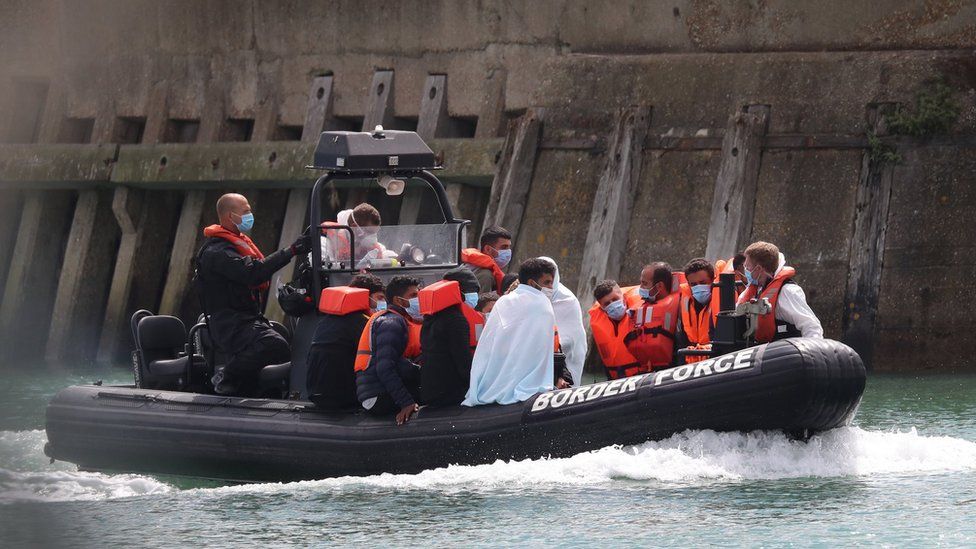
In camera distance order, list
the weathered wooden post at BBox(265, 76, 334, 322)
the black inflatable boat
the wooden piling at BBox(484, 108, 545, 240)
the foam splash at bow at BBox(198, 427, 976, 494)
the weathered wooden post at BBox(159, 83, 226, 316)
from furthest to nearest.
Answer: the weathered wooden post at BBox(159, 83, 226, 316) < the weathered wooden post at BBox(265, 76, 334, 322) < the wooden piling at BBox(484, 108, 545, 240) < the foam splash at bow at BBox(198, 427, 976, 494) < the black inflatable boat

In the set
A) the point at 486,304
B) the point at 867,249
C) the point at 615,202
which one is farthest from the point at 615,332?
the point at 615,202

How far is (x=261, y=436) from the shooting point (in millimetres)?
7840

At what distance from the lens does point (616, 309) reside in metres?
8.70

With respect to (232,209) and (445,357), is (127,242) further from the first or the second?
(445,357)

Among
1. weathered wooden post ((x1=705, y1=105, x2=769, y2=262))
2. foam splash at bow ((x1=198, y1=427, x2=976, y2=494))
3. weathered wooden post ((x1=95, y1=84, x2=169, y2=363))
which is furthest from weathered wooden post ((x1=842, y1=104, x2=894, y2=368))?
weathered wooden post ((x1=95, y1=84, x2=169, y2=363))

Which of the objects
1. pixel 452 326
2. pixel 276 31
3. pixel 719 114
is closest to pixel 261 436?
pixel 452 326

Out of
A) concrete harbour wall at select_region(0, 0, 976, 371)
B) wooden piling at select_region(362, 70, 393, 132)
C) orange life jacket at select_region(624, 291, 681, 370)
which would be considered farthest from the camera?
wooden piling at select_region(362, 70, 393, 132)

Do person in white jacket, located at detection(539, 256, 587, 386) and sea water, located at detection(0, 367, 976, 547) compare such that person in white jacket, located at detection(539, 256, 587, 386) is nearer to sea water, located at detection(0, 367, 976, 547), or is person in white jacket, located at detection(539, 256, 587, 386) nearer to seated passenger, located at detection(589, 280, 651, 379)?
seated passenger, located at detection(589, 280, 651, 379)

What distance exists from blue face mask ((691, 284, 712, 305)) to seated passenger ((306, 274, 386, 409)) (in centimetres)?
208

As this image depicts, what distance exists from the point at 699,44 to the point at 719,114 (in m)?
1.05

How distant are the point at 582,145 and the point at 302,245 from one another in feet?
21.8

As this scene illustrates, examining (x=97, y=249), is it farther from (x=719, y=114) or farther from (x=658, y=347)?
(x=658, y=347)

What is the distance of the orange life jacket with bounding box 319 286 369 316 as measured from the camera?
7.63 meters

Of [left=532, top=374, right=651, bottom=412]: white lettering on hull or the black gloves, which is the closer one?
[left=532, top=374, right=651, bottom=412]: white lettering on hull
